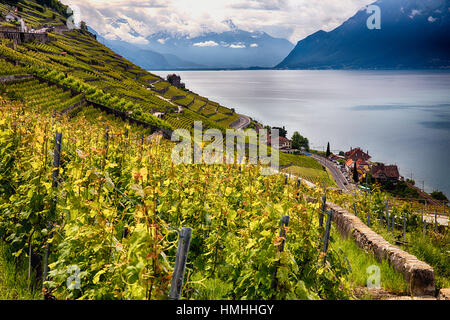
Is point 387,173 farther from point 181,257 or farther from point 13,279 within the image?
point 181,257

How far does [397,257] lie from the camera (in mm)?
6230

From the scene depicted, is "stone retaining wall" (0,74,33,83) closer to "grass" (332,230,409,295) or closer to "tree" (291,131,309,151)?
"grass" (332,230,409,295)

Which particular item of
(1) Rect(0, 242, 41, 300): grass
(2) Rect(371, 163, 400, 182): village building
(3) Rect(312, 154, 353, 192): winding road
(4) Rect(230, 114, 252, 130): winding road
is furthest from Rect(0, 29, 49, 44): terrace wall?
(2) Rect(371, 163, 400, 182): village building

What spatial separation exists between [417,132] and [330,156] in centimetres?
4040

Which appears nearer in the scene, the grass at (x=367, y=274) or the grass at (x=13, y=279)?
the grass at (x=13, y=279)

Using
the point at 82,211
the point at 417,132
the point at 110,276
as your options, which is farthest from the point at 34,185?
the point at 417,132

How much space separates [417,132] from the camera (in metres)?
112

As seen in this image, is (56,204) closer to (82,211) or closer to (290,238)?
(82,211)

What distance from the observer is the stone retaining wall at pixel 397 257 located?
554 centimetres

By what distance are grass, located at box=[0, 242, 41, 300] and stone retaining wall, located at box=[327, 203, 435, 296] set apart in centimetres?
579

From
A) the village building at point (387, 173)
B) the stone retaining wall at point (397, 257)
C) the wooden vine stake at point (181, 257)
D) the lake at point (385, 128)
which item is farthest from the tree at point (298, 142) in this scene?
the wooden vine stake at point (181, 257)

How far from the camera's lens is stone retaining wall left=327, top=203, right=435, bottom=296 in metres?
5.54

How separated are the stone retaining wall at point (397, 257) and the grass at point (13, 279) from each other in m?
5.79

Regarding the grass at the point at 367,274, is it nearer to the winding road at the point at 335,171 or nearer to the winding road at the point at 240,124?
the winding road at the point at 335,171
